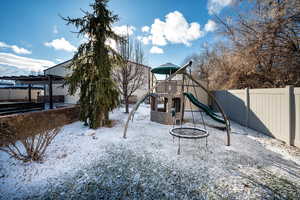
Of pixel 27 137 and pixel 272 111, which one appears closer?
pixel 27 137

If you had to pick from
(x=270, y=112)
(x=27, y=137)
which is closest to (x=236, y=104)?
(x=270, y=112)

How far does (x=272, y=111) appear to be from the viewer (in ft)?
15.2

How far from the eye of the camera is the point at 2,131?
11.7ft

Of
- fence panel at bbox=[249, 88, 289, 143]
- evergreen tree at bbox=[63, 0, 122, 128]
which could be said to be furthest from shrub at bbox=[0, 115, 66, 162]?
fence panel at bbox=[249, 88, 289, 143]

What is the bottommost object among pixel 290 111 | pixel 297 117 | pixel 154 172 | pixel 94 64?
pixel 154 172

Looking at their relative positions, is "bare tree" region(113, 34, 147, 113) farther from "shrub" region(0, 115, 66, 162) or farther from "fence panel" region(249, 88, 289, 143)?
"fence panel" region(249, 88, 289, 143)

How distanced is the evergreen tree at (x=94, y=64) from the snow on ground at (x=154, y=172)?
1742 mm

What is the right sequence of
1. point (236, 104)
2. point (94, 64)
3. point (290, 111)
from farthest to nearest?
point (236, 104) < point (94, 64) < point (290, 111)

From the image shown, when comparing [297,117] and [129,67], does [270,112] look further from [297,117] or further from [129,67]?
[129,67]

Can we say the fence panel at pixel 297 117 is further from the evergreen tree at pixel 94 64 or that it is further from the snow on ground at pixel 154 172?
the evergreen tree at pixel 94 64

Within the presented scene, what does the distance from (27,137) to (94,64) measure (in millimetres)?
3292

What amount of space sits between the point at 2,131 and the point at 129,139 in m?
3.58

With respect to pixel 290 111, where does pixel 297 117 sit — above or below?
below

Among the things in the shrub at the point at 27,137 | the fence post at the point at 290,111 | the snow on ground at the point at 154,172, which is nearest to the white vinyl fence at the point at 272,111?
the fence post at the point at 290,111
